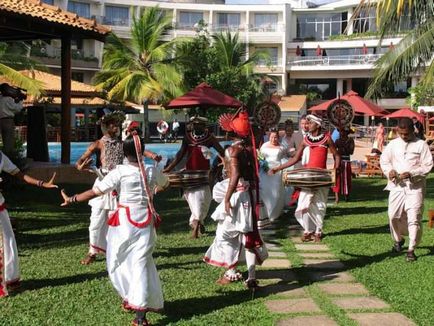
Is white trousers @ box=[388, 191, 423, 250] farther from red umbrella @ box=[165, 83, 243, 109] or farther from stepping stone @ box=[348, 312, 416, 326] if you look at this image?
red umbrella @ box=[165, 83, 243, 109]

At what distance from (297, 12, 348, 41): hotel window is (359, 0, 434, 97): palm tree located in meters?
47.7

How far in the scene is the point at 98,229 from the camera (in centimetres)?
692

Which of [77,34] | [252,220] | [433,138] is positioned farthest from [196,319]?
[433,138]

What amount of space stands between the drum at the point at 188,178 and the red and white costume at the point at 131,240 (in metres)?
3.44

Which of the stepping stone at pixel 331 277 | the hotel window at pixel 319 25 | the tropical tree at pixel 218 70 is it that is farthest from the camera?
the hotel window at pixel 319 25

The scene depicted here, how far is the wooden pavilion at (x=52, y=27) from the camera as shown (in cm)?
1200

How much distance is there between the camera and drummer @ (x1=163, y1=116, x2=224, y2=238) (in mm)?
8625

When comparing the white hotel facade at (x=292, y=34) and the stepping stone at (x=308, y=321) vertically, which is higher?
the white hotel facade at (x=292, y=34)

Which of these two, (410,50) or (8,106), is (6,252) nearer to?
(8,106)

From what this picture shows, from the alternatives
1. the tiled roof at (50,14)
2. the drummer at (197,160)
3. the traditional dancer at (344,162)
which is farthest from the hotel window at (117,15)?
the drummer at (197,160)

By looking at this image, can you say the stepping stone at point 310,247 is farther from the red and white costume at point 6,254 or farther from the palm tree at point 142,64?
the palm tree at point 142,64

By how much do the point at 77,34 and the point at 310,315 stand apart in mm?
10407

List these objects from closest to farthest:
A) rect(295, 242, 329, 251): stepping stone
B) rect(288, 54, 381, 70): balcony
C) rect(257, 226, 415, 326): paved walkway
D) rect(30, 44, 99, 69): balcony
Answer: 1. rect(257, 226, 415, 326): paved walkway
2. rect(295, 242, 329, 251): stepping stone
3. rect(30, 44, 99, 69): balcony
4. rect(288, 54, 381, 70): balcony

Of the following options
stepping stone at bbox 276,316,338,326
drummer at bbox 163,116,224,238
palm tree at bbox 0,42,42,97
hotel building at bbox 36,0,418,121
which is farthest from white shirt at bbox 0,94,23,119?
hotel building at bbox 36,0,418,121
